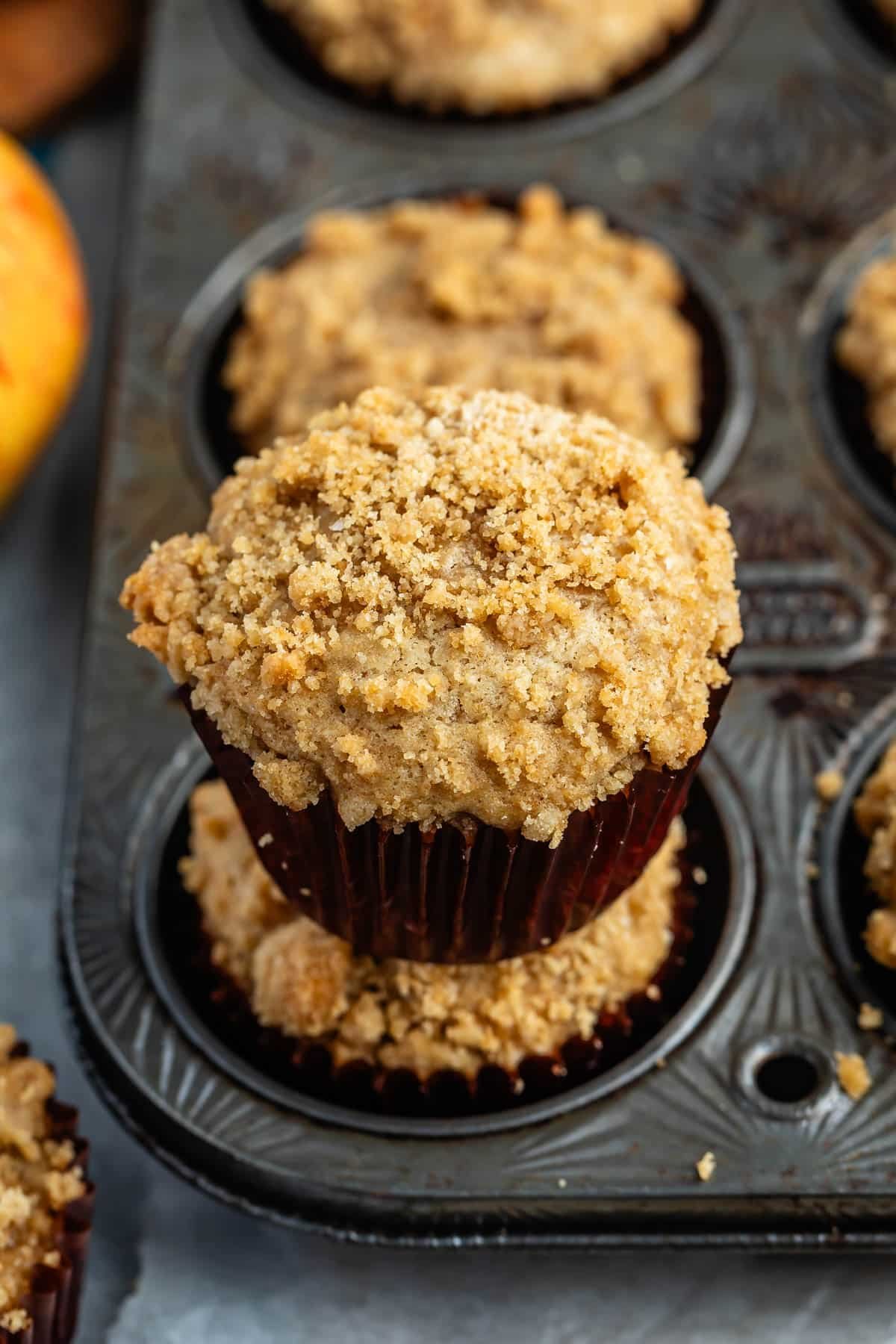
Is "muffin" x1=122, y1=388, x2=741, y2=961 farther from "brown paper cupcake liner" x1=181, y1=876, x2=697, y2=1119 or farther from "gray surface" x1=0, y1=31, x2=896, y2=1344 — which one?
"gray surface" x1=0, y1=31, x2=896, y2=1344

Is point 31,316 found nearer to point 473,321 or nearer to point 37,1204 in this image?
point 473,321

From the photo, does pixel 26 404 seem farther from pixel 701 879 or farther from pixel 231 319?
pixel 701 879

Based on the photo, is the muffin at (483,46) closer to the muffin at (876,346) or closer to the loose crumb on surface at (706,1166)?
the muffin at (876,346)

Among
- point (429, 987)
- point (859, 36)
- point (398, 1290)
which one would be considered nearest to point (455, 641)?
point (429, 987)

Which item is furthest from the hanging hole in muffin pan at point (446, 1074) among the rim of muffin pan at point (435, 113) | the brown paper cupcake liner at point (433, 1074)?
the rim of muffin pan at point (435, 113)

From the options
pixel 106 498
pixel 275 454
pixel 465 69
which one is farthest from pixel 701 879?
pixel 465 69

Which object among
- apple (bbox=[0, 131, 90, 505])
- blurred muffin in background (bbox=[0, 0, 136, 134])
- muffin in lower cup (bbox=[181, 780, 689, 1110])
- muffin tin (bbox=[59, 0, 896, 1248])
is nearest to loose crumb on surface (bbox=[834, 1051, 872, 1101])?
muffin tin (bbox=[59, 0, 896, 1248])
